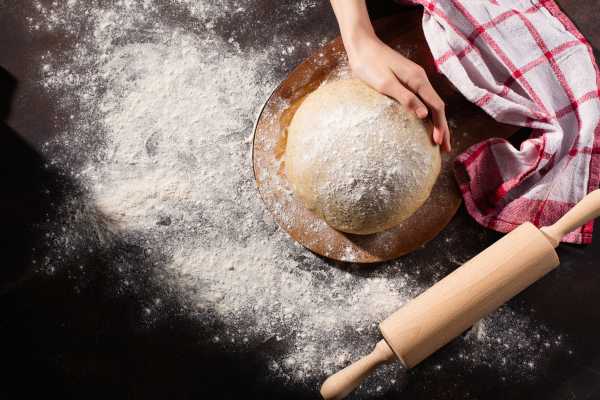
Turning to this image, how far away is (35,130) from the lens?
38.1 inches

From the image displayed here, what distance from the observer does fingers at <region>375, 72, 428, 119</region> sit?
774 mm

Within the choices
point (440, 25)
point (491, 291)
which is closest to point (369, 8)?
point (440, 25)

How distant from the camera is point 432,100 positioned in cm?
79

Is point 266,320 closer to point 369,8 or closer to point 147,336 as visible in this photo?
point 147,336

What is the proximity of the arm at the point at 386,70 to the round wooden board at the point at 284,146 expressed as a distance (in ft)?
0.20

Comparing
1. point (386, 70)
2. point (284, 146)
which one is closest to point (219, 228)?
point (284, 146)

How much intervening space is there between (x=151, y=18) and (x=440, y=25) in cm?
60

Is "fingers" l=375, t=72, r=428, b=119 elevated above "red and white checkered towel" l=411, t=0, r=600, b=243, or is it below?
above

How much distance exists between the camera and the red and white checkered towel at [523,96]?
83 cm

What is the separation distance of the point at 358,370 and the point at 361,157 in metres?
0.36

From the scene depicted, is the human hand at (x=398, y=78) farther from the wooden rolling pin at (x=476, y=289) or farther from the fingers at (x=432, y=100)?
the wooden rolling pin at (x=476, y=289)

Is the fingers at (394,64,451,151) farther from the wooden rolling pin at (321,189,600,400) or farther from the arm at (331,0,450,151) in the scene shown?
the wooden rolling pin at (321,189,600,400)

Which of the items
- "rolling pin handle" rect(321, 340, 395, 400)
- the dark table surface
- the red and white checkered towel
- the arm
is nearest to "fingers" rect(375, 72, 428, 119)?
the arm

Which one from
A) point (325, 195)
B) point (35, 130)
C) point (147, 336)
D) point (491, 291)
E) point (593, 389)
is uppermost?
point (35, 130)
